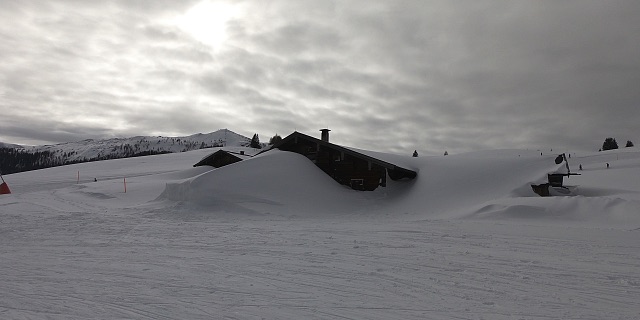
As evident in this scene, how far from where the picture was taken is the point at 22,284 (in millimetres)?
7070

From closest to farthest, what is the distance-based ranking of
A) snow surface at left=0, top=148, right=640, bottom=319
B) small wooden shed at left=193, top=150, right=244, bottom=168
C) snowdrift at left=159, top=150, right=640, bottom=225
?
snow surface at left=0, top=148, right=640, bottom=319
snowdrift at left=159, top=150, right=640, bottom=225
small wooden shed at left=193, top=150, right=244, bottom=168

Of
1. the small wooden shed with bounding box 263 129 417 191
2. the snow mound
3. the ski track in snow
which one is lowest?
the ski track in snow

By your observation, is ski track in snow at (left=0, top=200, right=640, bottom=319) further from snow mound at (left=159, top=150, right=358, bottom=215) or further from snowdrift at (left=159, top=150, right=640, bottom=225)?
snow mound at (left=159, top=150, right=358, bottom=215)

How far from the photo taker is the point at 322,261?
28.1 ft

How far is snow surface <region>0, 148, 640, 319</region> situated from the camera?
18.6 ft

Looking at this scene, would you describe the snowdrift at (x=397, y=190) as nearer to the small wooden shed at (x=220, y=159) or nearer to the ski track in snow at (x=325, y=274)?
the ski track in snow at (x=325, y=274)

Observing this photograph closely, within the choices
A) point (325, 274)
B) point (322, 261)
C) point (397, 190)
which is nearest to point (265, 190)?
point (397, 190)

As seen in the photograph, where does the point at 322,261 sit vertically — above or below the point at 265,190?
below

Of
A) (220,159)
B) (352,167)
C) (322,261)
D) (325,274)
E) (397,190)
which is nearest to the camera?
(325,274)

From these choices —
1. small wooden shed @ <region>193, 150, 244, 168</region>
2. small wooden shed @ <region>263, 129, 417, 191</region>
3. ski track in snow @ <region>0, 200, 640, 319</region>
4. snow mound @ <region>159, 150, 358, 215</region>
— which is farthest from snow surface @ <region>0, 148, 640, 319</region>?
small wooden shed @ <region>193, 150, 244, 168</region>

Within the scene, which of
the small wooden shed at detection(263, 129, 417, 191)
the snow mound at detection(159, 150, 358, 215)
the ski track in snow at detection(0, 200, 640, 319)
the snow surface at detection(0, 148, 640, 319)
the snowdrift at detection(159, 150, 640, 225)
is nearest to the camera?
the ski track in snow at detection(0, 200, 640, 319)

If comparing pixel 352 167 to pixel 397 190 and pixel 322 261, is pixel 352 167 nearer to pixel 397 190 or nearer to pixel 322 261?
pixel 397 190

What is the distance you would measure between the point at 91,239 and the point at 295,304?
896cm

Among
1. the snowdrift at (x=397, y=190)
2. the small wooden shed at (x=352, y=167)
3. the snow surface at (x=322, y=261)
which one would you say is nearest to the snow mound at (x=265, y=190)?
the snowdrift at (x=397, y=190)
